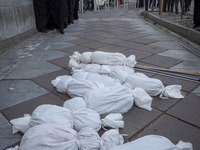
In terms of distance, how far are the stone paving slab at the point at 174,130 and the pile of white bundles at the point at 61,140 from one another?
422 millimetres

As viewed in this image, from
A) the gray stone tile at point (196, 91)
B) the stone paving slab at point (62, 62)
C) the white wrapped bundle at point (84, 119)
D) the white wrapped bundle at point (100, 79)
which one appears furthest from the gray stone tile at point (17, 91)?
the gray stone tile at point (196, 91)

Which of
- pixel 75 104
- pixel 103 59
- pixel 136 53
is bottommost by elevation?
pixel 75 104

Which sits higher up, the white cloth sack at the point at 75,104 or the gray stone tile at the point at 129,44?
the gray stone tile at the point at 129,44

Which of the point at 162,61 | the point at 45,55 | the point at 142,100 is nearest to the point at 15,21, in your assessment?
the point at 45,55

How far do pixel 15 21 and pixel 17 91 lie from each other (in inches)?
118

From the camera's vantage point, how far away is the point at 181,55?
370 centimetres

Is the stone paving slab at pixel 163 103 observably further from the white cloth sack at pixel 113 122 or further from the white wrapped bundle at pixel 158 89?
the white cloth sack at pixel 113 122

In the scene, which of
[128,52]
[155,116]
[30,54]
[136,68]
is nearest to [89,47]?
[128,52]

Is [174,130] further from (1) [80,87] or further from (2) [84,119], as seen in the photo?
(1) [80,87]

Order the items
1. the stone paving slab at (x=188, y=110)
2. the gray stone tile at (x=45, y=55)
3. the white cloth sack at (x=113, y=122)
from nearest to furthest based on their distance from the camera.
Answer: the white cloth sack at (x=113, y=122) → the stone paving slab at (x=188, y=110) → the gray stone tile at (x=45, y=55)

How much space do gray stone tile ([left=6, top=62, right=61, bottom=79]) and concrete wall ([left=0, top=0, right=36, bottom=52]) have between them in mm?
1098

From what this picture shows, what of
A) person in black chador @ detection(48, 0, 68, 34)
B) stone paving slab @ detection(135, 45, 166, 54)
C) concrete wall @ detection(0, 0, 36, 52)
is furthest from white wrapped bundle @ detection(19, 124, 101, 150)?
person in black chador @ detection(48, 0, 68, 34)

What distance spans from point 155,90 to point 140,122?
0.55 meters

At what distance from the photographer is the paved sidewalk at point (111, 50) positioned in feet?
5.46
